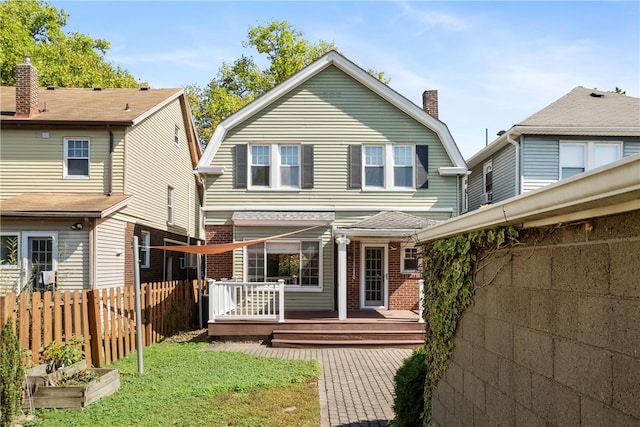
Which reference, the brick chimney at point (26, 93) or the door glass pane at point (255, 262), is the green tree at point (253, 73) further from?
the door glass pane at point (255, 262)

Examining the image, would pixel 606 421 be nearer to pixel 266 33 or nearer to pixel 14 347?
pixel 14 347

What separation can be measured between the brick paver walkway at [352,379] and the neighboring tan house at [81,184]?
18.1 feet

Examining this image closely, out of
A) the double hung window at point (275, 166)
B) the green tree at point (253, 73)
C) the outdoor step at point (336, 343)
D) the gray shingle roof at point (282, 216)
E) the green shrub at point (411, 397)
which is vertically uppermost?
the green tree at point (253, 73)

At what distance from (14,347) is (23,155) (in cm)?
1288

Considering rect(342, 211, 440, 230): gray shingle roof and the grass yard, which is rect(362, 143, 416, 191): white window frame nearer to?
rect(342, 211, 440, 230): gray shingle roof

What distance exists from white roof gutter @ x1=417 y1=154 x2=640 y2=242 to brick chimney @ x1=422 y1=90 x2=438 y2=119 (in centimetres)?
1552

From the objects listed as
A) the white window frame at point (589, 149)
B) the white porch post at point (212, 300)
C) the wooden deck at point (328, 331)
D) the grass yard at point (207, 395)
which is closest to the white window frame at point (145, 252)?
the white porch post at point (212, 300)

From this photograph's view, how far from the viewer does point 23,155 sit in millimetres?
17266

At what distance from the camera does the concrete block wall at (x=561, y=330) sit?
2311mm

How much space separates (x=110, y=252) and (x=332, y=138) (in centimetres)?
783

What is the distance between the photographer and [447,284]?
5.00 m

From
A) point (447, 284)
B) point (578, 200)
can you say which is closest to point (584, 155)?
point (447, 284)

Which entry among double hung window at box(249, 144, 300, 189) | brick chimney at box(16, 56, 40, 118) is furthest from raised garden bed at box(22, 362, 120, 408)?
brick chimney at box(16, 56, 40, 118)

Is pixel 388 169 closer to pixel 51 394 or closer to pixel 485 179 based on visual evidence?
pixel 485 179
